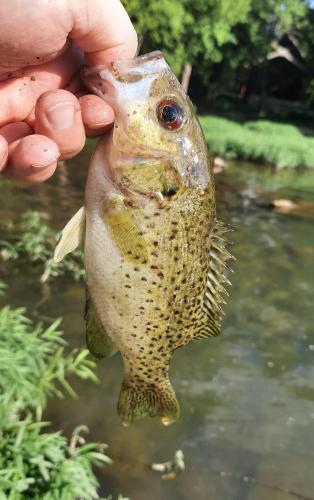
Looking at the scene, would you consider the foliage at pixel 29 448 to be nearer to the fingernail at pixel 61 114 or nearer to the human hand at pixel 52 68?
the human hand at pixel 52 68

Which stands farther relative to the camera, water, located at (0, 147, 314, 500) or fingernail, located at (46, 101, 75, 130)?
water, located at (0, 147, 314, 500)

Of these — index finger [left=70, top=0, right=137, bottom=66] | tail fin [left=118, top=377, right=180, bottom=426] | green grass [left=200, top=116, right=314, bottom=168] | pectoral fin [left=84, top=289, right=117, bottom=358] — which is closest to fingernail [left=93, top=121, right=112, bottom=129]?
index finger [left=70, top=0, right=137, bottom=66]

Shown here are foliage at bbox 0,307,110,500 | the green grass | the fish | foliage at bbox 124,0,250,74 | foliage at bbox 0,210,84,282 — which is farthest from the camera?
foliage at bbox 124,0,250,74

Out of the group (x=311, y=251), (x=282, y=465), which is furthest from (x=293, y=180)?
(x=282, y=465)

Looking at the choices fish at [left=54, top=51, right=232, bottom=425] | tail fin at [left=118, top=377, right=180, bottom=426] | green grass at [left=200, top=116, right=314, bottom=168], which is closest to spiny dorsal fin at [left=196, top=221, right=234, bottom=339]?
fish at [left=54, top=51, right=232, bottom=425]

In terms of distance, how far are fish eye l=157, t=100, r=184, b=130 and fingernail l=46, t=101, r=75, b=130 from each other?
1.14ft

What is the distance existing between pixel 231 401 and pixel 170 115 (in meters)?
5.08

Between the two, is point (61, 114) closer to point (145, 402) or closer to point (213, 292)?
point (213, 292)

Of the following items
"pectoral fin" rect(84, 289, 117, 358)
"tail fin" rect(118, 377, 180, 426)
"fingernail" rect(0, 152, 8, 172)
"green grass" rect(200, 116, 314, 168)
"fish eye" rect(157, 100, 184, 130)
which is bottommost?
"green grass" rect(200, 116, 314, 168)

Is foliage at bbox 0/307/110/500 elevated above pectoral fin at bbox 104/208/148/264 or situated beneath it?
situated beneath

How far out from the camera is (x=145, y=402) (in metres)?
2.65

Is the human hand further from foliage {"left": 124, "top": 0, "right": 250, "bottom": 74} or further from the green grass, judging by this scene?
foliage {"left": 124, "top": 0, "right": 250, "bottom": 74}

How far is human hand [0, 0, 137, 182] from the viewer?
2105 mm

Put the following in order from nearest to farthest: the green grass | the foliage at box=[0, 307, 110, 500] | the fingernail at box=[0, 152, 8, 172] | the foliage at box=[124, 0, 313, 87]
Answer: the fingernail at box=[0, 152, 8, 172] < the foliage at box=[0, 307, 110, 500] < the green grass < the foliage at box=[124, 0, 313, 87]
